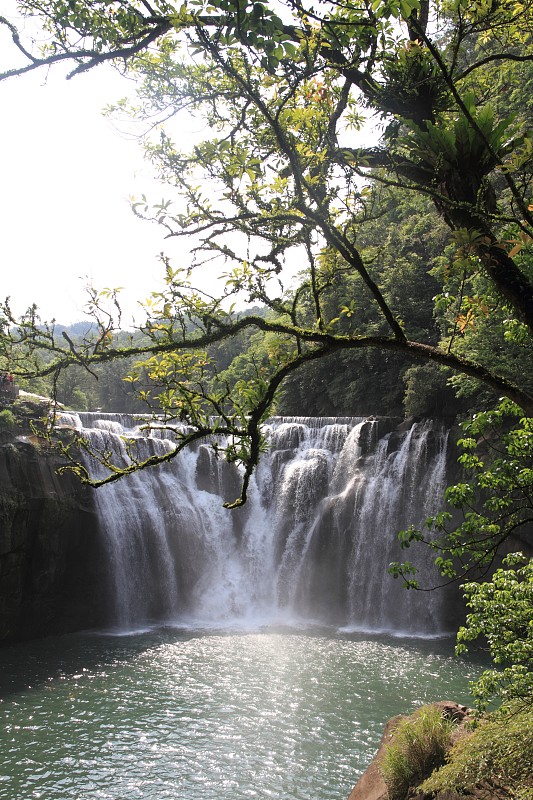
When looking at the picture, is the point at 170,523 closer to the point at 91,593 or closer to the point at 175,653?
the point at 91,593

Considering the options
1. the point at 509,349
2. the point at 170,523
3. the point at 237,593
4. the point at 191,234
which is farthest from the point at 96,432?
the point at 191,234

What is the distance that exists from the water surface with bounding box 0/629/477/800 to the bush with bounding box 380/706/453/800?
1932mm

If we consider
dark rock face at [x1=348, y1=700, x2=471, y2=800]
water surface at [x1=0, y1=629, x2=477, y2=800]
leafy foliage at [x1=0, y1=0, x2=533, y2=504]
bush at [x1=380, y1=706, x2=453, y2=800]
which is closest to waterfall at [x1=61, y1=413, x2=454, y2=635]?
water surface at [x1=0, y1=629, x2=477, y2=800]

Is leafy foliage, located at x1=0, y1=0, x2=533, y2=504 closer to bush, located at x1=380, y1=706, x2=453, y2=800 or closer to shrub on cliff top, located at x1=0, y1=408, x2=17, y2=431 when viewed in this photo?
bush, located at x1=380, y1=706, x2=453, y2=800

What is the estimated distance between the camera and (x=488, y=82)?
4.80m

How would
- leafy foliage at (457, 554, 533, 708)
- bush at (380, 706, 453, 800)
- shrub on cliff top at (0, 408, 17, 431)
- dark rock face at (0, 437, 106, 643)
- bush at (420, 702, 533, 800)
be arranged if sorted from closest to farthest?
bush at (420, 702, 533, 800) → leafy foliage at (457, 554, 533, 708) → bush at (380, 706, 453, 800) → dark rock face at (0, 437, 106, 643) → shrub on cliff top at (0, 408, 17, 431)

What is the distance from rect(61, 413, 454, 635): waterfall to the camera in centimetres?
1811

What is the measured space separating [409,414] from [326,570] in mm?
6706

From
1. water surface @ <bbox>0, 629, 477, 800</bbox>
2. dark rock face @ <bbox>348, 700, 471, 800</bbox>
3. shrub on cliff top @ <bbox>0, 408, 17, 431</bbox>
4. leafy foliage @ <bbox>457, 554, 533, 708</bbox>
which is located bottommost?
water surface @ <bbox>0, 629, 477, 800</bbox>

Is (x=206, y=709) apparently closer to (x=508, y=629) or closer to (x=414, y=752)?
(x=414, y=752)

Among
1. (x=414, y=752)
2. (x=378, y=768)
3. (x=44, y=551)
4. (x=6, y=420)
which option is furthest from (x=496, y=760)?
(x=6, y=420)

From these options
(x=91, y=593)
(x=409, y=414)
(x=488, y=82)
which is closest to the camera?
(x=488, y=82)

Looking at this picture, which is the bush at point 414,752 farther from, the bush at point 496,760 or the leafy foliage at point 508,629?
the leafy foliage at point 508,629

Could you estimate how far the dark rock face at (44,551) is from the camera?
16.1m
